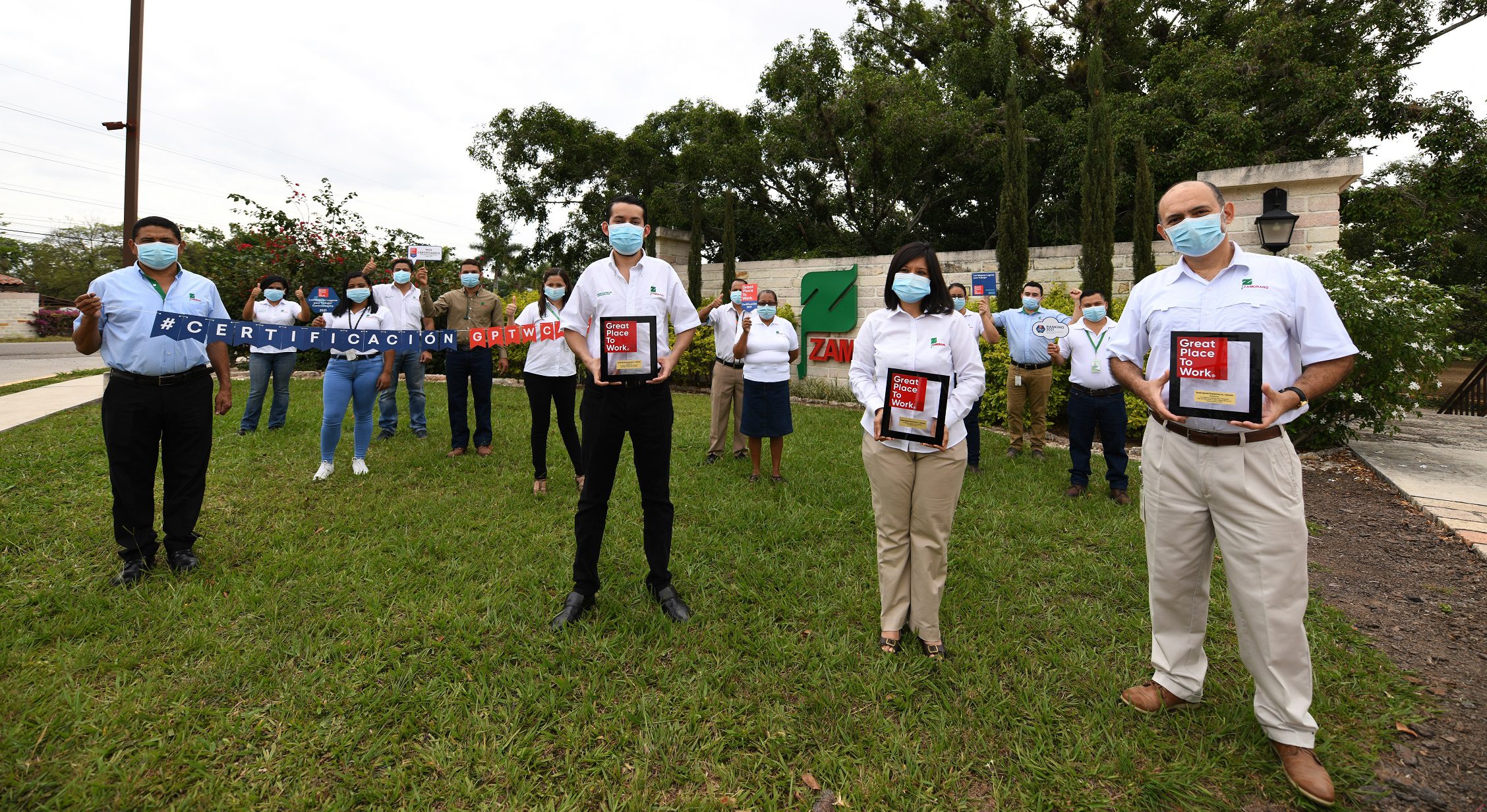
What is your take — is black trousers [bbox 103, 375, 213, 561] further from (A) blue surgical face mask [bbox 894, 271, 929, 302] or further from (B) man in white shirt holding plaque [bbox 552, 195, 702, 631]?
(A) blue surgical face mask [bbox 894, 271, 929, 302]

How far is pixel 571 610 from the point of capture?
11.6ft

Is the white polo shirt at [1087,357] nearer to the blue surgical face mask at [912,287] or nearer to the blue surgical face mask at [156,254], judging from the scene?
the blue surgical face mask at [912,287]

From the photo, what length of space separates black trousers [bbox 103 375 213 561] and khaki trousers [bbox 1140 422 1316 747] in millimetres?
5237

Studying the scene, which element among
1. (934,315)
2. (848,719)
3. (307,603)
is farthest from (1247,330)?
(307,603)

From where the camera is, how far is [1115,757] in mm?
2609

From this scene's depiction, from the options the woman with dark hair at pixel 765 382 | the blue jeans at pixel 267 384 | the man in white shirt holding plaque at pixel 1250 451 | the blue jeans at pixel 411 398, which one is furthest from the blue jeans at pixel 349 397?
the man in white shirt holding plaque at pixel 1250 451

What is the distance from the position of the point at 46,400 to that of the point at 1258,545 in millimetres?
14889

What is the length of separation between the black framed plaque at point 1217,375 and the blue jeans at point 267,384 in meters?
9.31

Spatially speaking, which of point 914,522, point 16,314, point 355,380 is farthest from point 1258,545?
point 16,314

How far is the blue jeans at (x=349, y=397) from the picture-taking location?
6090 mm

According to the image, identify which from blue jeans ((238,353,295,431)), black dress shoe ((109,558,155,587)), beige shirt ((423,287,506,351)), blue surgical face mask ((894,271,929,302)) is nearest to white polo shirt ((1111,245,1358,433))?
blue surgical face mask ((894,271,929,302))

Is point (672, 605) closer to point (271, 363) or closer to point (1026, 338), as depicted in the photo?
point (1026, 338)

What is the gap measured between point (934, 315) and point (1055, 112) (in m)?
15.8

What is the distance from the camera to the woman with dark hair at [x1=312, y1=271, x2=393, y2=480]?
6.09 metres
